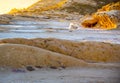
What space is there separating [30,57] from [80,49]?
72.6 inches

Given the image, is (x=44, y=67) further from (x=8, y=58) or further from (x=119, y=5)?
(x=119, y=5)

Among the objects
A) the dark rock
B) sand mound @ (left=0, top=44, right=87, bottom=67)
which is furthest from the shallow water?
the dark rock

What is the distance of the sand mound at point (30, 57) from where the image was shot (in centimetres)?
934

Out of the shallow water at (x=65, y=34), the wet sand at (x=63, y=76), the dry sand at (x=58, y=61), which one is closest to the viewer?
the wet sand at (x=63, y=76)

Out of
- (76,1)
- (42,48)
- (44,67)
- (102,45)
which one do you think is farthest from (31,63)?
(76,1)

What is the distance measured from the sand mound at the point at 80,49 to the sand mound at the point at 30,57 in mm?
749

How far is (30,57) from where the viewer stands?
31.3 feet

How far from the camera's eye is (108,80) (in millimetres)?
8141

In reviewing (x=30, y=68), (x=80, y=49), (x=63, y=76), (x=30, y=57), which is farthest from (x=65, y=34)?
(x=63, y=76)

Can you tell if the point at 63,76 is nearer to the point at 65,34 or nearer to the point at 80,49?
the point at 80,49

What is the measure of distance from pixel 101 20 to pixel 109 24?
1.52 metres

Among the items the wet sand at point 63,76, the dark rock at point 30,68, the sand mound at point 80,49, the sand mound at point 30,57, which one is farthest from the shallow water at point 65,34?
the dark rock at point 30,68

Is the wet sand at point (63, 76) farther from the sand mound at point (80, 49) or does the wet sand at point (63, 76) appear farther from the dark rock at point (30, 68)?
the sand mound at point (80, 49)

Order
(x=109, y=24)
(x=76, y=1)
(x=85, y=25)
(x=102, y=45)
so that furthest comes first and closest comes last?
(x=76, y=1) < (x=85, y=25) < (x=109, y=24) < (x=102, y=45)
